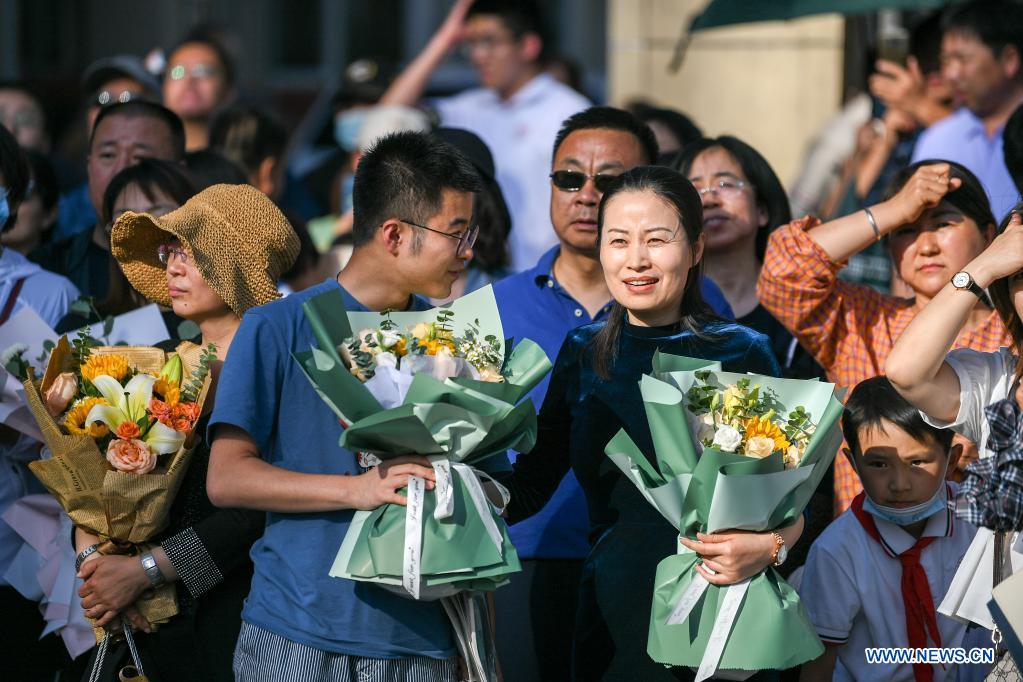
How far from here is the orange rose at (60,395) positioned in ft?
14.1

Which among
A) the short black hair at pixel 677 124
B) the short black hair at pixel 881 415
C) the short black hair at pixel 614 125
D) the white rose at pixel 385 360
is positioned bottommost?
the short black hair at pixel 881 415

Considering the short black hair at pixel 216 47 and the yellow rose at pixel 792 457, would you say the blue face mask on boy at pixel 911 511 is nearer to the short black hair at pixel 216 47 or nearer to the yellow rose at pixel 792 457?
the yellow rose at pixel 792 457

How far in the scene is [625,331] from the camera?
4.20m

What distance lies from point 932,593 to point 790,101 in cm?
618

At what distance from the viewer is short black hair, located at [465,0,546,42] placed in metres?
8.58

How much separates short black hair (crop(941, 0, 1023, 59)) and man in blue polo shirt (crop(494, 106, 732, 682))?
228 centimetres

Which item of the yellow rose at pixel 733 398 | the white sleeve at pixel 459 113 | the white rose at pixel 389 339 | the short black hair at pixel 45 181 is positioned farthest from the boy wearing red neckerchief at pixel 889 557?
the white sleeve at pixel 459 113

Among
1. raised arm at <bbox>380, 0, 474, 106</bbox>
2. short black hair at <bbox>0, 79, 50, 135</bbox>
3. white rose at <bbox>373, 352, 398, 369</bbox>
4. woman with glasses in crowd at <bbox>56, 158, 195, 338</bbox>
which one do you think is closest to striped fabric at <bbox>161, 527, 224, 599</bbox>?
white rose at <bbox>373, 352, 398, 369</bbox>

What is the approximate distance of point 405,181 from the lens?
161 inches

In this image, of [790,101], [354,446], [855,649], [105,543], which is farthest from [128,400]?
[790,101]

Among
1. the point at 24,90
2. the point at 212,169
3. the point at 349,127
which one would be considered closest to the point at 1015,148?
the point at 212,169

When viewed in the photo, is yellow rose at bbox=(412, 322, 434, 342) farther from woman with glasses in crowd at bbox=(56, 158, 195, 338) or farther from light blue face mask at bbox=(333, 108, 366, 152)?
light blue face mask at bbox=(333, 108, 366, 152)

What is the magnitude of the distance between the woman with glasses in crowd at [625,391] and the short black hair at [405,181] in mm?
476

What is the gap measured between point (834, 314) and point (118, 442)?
2374 mm
